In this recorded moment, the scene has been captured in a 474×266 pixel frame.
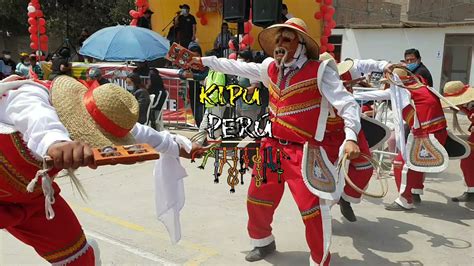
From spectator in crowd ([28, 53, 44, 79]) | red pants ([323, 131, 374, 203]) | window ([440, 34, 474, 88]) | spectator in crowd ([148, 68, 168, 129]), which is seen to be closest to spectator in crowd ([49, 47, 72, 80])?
spectator in crowd ([148, 68, 168, 129])

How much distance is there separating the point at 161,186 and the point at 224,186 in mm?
2594

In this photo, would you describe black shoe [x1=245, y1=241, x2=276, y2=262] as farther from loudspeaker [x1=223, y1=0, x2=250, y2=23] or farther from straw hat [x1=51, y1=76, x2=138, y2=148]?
loudspeaker [x1=223, y1=0, x2=250, y2=23]

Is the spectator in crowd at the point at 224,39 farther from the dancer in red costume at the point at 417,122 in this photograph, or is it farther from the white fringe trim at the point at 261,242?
the white fringe trim at the point at 261,242

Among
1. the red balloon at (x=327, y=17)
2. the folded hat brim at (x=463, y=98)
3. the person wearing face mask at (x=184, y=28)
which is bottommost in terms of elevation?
the folded hat brim at (x=463, y=98)

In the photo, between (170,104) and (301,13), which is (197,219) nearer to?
(170,104)

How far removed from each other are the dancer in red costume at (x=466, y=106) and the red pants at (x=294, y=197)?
65.8 inches

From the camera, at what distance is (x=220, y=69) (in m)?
3.55

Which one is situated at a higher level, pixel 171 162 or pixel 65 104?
pixel 65 104

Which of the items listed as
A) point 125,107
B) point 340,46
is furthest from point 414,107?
point 340,46

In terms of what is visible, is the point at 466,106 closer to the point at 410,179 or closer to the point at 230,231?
the point at 410,179

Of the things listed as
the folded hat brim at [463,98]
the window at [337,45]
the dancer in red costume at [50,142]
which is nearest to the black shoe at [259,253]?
the dancer in red costume at [50,142]

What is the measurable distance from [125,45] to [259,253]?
20.3 feet

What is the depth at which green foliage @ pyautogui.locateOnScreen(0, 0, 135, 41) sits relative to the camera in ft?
72.2

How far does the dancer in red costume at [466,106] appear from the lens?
192 inches
